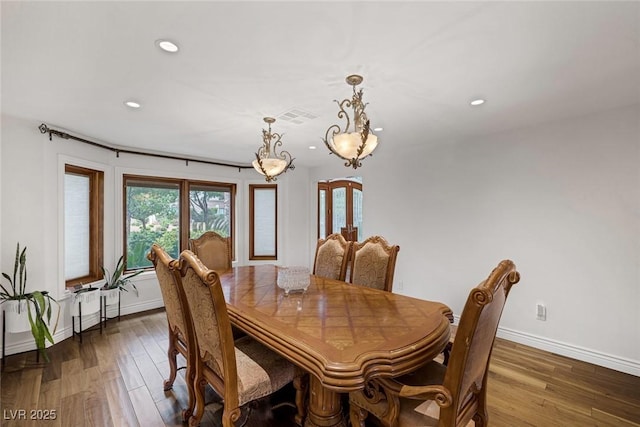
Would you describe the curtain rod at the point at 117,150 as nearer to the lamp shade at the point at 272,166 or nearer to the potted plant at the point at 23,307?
the potted plant at the point at 23,307

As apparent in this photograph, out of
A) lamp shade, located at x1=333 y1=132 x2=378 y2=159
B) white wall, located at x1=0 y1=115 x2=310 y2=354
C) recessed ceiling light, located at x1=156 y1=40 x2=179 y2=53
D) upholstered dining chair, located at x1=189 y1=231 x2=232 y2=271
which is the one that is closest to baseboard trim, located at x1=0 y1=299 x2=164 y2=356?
white wall, located at x1=0 y1=115 x2=310 y2=354

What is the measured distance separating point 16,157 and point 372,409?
3.84m

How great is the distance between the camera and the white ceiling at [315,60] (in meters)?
1.37

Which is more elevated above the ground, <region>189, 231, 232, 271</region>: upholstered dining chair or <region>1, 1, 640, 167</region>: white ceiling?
<region>1, 1, 640, 167</region>: white ceiling

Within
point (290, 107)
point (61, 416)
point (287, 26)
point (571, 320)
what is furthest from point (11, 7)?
point (571, 320)

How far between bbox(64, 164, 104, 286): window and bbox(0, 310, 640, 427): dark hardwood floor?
36.3 inches

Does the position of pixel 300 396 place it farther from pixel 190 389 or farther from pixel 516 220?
pixel 516 220

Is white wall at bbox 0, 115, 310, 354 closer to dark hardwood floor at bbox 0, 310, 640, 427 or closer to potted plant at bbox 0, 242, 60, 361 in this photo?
potted plant at bbox 0, 242, 60, 361

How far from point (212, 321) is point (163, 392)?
136 centimetres

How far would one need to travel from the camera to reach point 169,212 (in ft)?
14.8

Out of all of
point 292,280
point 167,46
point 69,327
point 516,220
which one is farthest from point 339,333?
point 69,327

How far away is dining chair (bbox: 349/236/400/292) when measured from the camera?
2605 millimetres

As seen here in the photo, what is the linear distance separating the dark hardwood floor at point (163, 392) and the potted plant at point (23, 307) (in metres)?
0.33

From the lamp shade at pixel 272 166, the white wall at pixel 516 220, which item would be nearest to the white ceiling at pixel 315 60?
the white wall at pixel 516 220
